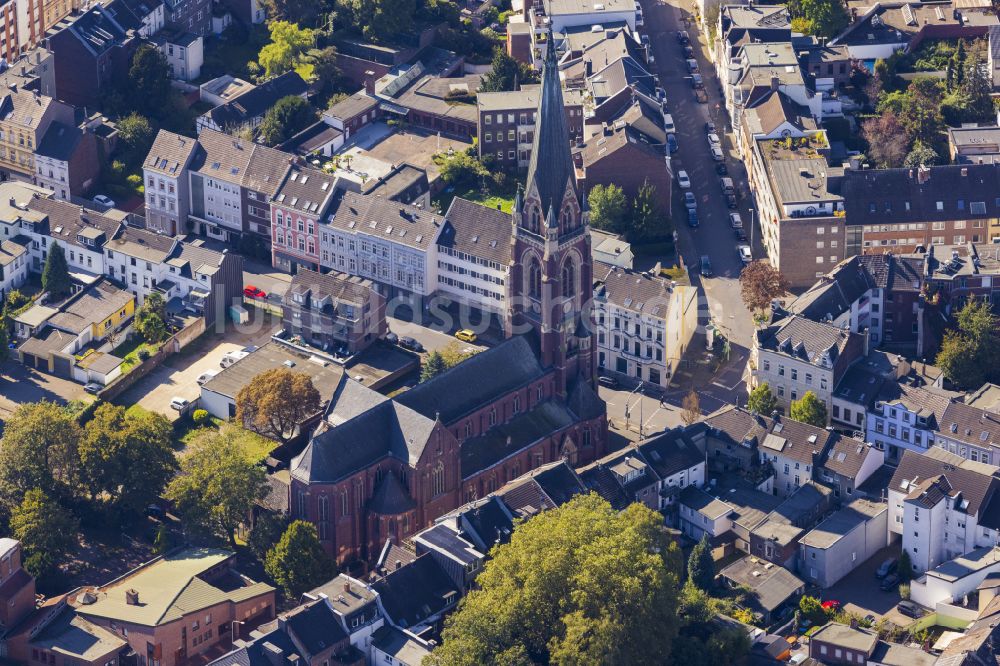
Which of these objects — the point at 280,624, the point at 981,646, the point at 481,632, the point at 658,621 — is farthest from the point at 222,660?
the point at 981,646

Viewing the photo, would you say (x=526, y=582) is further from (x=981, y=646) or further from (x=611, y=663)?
(x=981, y=646)

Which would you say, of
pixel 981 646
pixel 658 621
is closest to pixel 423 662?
pixel 658 621

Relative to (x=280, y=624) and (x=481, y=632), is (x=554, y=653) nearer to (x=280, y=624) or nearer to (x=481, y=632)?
(x=481, y=632)

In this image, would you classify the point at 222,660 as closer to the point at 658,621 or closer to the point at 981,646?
the point at 658,621

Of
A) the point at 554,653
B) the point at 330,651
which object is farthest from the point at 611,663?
the point at 330,651

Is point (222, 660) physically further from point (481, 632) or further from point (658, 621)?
point (658, 621)
